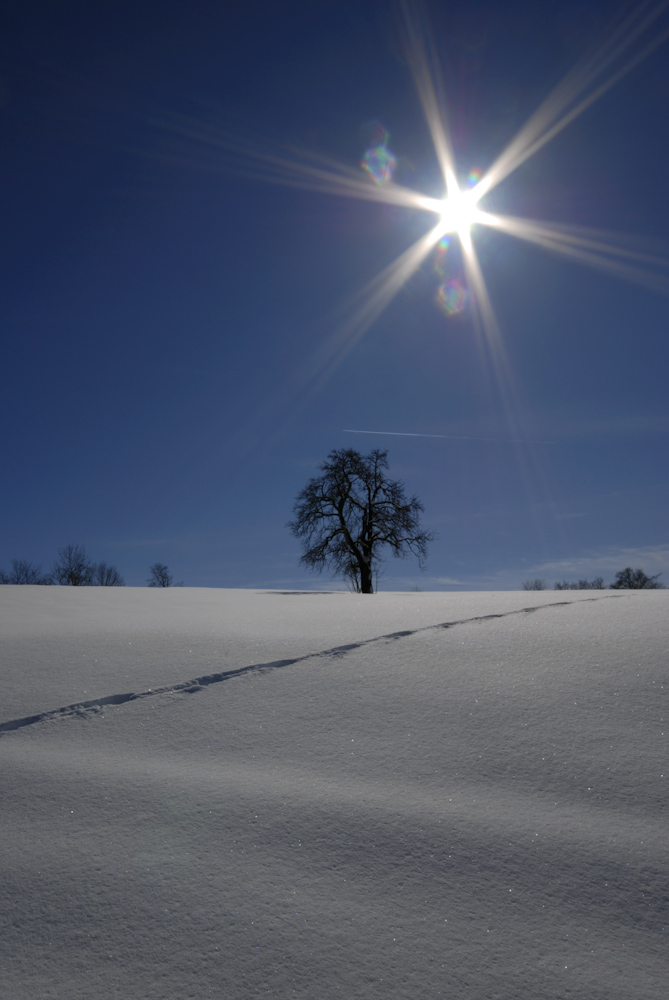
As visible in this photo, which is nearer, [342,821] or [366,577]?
[342,821]

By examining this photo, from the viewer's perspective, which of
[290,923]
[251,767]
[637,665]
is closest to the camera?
[290,923]

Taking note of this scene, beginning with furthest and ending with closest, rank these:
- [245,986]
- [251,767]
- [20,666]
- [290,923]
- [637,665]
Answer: [20,666] < [637,665] < [251,767] < [290,923] < [245,986]

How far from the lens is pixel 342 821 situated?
1.47 meters

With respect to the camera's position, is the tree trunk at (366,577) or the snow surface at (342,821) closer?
the snow surface at (342,821)

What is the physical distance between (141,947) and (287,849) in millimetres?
363

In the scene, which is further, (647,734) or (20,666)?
(20,666)

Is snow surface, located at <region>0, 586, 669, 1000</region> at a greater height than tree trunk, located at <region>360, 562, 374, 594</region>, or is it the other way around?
tree trunk, located at <region>360, 562, 374, 594</region>

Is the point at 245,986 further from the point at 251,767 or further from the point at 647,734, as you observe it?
the point at 647,734

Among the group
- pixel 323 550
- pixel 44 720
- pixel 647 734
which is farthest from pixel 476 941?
pixel 323 550

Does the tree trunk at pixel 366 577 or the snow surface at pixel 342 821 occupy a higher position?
the tree trunk at pixel 366 577

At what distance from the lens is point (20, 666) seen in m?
2.55

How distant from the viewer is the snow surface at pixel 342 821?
3.67 feet

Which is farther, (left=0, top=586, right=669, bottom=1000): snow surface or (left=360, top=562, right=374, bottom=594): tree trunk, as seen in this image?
(left=360, top=562, right=374, bottom=594): tree trunk

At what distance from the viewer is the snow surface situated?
1.12 metres
